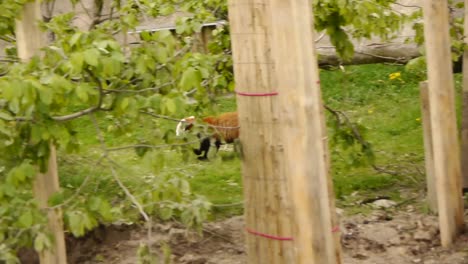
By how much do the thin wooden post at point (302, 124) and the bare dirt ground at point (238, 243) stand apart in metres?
2.57

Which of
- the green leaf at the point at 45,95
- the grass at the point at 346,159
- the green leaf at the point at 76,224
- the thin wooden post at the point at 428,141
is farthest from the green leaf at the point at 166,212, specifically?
the thin wooden post at the point at 428,141

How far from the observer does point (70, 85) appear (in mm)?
4168

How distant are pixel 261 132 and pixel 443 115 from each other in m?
2.27

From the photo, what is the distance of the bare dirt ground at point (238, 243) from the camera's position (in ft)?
22.8

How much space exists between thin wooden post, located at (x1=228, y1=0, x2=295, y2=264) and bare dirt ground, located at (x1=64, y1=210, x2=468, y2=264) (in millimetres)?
2200

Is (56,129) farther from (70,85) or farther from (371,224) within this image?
(371,224)

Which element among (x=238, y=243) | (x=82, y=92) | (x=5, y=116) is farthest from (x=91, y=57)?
(x=238, y=243)

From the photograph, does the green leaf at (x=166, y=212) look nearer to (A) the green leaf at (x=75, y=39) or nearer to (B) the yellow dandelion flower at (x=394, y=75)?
(A) the green leaf at (x=75, y=39)

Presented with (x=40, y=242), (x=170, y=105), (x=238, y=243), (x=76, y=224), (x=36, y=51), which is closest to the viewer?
(x=40, y=242)

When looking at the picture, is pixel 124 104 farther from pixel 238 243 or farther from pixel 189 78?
pixel 238 243

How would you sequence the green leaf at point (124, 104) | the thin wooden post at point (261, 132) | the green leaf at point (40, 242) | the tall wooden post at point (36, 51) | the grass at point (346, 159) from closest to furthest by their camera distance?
1. the green leaf at point (40, 242)
2. the green leaf at point (124, 104)
3. the thin wooden post at point (261, 132)
4. the tall wooden post at point (36, 51)
5. the grass at point (346, 159)

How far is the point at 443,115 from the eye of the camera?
6.55 metres

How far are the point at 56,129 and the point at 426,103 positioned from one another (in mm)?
3551

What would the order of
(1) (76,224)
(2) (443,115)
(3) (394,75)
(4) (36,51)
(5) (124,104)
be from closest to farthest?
(1) (76,224) < (5) (124,104) < (4) (36,51) < (2) (443,115) < (3) (394,75)
